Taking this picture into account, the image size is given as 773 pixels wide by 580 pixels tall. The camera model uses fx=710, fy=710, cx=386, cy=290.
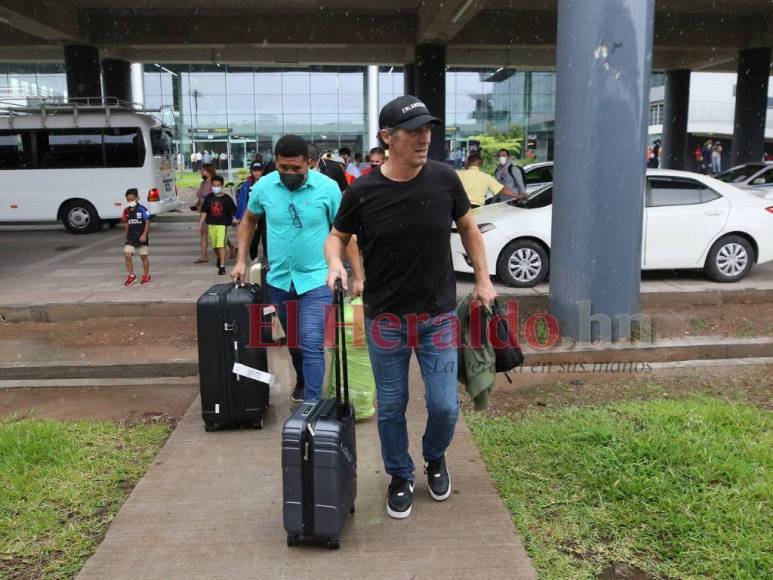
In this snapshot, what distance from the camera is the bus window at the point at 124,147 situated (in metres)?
16.8

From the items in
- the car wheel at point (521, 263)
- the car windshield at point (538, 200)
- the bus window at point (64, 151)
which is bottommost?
the car wheel at point (521, 263)

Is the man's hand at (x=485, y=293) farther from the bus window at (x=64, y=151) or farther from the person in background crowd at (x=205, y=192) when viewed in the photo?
the bus window at (x=64, y=151)

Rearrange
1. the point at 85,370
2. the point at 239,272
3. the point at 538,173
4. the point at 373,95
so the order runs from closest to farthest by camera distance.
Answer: the point at 239,272, the point at 85,370, the point at 538,173, the point at 373,95

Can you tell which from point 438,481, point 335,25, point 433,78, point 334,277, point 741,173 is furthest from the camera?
point 433,78

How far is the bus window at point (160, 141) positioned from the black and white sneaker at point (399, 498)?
15.3 m

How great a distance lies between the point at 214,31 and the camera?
1939 centimetres

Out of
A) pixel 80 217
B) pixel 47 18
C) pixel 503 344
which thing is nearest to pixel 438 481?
pixel 503 344

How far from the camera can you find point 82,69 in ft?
63.0

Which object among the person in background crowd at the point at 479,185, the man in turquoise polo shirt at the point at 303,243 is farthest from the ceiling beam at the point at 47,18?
the man in turquoise polo shirt at the point at 303,243

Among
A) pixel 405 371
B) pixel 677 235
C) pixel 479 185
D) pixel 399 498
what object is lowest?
pixel 399 498

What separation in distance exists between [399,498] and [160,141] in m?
15.9

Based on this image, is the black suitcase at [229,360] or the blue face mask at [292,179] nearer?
the blue face mask at [292,179]

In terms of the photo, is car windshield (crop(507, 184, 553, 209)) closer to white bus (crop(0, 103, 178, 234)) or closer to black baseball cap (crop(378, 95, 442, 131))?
black baseball cap (crop(378, 95, 442, 131))

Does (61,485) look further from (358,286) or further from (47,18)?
(47,18)
